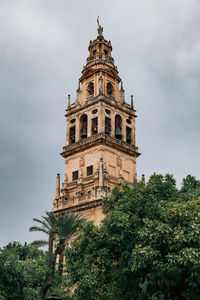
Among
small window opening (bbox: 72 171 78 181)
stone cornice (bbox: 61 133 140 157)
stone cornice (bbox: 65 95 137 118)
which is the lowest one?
small window opening (bbox: 72 171 78 181)

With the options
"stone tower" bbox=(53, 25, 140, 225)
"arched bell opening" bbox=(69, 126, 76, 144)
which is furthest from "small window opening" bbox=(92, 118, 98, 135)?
→ "arched bell opening" bbox=(69, 126, 76, 144)

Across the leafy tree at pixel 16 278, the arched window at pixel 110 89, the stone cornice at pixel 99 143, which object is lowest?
the leafy tree at pixel 16 278

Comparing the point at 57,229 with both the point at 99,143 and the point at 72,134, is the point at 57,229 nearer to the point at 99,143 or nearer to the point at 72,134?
the point at 99,143

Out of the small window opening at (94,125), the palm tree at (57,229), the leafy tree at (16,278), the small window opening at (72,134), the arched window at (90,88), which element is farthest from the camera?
the arched window at (90,88)

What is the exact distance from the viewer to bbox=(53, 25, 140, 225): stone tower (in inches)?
1671

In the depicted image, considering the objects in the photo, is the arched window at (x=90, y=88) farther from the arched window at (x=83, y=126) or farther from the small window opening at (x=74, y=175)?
the small window opening at (x=74, y=175)

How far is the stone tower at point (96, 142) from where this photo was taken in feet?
139

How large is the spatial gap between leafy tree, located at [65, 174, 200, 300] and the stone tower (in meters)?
15.1

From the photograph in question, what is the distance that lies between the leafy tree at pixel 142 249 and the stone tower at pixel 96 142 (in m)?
15.1

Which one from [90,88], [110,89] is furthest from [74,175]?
[110,89]

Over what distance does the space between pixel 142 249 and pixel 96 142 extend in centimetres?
2427

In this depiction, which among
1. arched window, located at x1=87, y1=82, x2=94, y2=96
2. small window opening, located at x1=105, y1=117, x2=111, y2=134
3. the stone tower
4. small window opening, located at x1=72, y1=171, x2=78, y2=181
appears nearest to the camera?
the stone tower

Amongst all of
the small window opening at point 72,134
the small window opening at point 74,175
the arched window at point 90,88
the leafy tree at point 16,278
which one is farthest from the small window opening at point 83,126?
the leafy tree at point 16,278

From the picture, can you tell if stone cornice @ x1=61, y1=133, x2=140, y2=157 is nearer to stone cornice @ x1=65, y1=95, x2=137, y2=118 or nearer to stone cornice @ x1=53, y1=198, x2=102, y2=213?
stone cornice @ x1=65, y1=95, x2=137, y2=118
